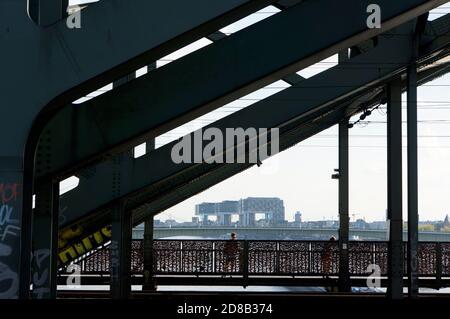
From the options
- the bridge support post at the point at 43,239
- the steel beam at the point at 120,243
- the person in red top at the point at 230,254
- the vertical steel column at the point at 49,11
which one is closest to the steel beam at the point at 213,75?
the bridge support post at the point at 43,239

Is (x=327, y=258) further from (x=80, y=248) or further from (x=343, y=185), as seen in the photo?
(x=80, y=248)

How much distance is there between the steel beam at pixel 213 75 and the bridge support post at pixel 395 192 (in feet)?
23.9

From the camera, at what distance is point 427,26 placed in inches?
521

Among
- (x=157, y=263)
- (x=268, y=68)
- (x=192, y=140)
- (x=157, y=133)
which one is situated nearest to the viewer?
(x=268, y=68)

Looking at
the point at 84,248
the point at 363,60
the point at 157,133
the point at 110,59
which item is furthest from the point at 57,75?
the point at 84,248

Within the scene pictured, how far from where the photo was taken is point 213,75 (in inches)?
289

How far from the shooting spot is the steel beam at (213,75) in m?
7.07

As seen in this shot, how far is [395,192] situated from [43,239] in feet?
29.6

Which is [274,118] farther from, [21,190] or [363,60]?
[21,190]

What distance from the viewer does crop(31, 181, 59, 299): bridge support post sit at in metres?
7.97

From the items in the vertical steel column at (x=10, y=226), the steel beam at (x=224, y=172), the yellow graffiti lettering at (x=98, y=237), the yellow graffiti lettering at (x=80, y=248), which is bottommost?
the yellow graffiti lettering at (x=80, y=248)

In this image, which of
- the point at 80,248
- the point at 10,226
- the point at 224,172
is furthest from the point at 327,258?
the point at 10,226

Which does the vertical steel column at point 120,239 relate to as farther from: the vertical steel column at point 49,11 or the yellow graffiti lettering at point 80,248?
the vertical steel column at point 49,11

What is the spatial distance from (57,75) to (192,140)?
21.5 ft
